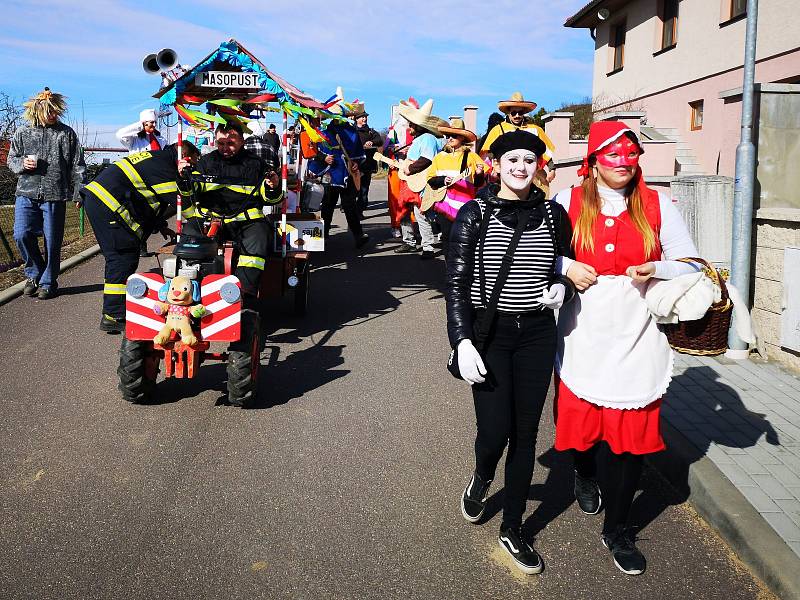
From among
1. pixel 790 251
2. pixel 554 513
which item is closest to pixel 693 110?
pixel 790 251

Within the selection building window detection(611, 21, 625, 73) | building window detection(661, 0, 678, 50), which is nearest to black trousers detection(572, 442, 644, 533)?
building window detection(661, 0, 678, 50)

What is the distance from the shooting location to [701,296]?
324 centimetres

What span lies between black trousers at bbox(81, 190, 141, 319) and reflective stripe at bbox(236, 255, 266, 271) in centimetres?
125

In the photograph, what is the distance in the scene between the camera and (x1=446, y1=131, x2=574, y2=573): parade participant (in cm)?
347

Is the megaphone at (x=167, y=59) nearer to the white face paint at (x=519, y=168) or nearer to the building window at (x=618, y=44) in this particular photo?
the white face paint at (x=519, y=168)

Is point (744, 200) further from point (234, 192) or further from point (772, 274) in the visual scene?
point (234, 192)

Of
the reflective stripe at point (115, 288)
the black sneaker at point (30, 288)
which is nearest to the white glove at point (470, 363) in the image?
the reflective stripe at point (115, 288)

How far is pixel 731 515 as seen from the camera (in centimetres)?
387

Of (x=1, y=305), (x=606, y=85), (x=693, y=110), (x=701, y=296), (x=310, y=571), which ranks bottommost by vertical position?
(x=310, y=571)

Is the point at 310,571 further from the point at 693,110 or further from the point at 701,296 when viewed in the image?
the point at 693,110

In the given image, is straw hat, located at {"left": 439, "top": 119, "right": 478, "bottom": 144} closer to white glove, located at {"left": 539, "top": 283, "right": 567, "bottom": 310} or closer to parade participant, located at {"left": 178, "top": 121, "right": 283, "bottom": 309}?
parade participant, located at {"left": 178, "top": 121, "right": 283, "bottom": 309}

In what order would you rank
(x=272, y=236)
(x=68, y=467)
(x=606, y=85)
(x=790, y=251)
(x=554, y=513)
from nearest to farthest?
1. (x=554, y=513)
2. (x=68, y=467)
3. (x=790, y=251)
4. (x=272, y=236)
5. (x=606, y=85)

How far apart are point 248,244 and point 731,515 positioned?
4441 mm

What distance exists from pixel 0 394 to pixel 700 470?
15.9 feet
